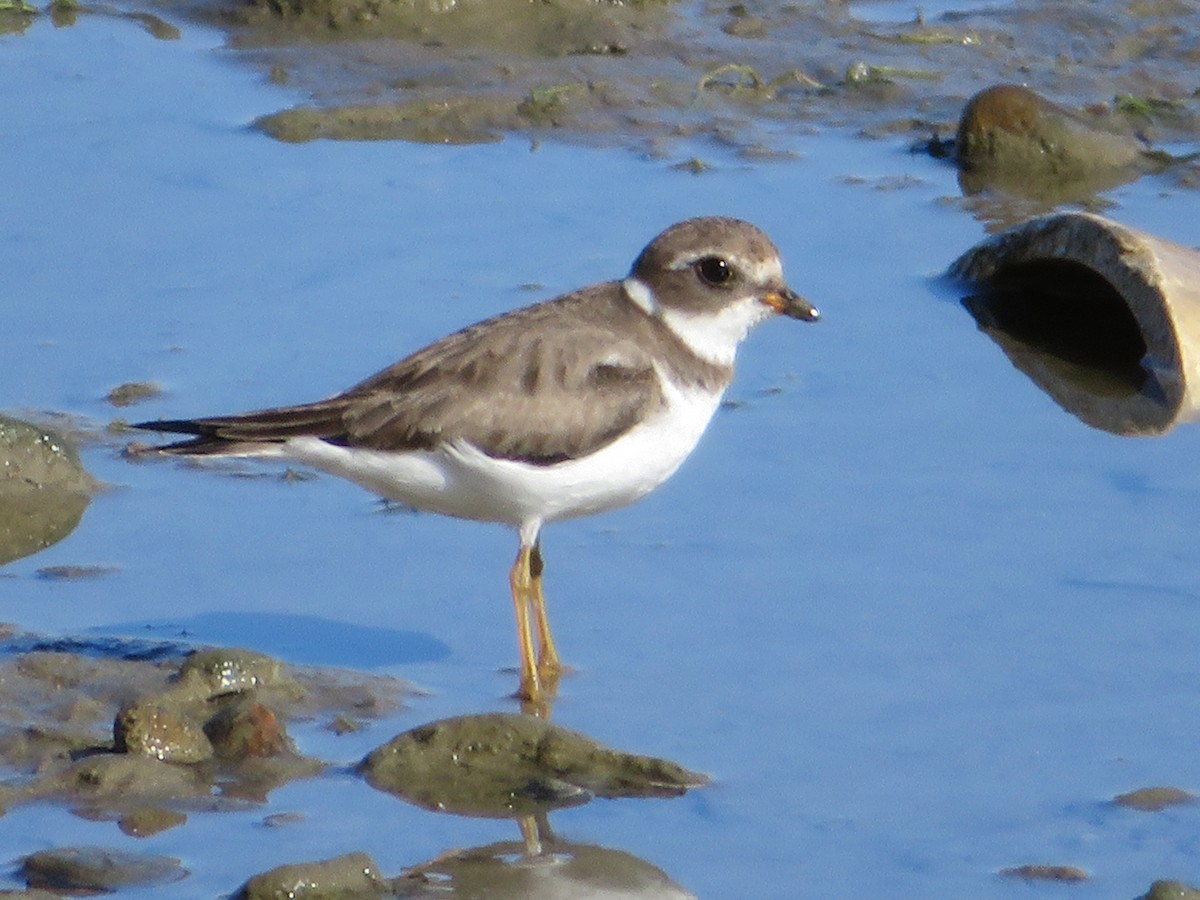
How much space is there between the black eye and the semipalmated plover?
253mm

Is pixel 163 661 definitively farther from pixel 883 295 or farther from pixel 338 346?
pixel 883 295

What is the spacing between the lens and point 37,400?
8250 mm

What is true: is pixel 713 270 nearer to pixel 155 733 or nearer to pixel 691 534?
pixel 691 534

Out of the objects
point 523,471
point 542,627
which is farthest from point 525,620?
point 523,471

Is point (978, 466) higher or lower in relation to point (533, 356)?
lower

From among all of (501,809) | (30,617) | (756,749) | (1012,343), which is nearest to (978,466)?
A: (1012,343)

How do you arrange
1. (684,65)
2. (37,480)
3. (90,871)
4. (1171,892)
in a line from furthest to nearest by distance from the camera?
(684,65), (37,480), (90,871), (1171,892)

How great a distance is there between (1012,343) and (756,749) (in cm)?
369

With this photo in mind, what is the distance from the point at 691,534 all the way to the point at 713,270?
92cm

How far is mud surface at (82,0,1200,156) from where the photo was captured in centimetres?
1117

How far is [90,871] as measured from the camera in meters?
5.14

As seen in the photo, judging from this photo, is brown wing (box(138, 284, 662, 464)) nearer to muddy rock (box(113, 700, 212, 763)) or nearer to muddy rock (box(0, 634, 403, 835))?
muddy rock (box(0, 634, 403, 835))

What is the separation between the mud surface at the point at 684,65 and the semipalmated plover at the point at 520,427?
4.32 metres

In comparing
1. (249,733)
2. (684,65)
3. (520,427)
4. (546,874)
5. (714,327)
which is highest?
(684,65)
